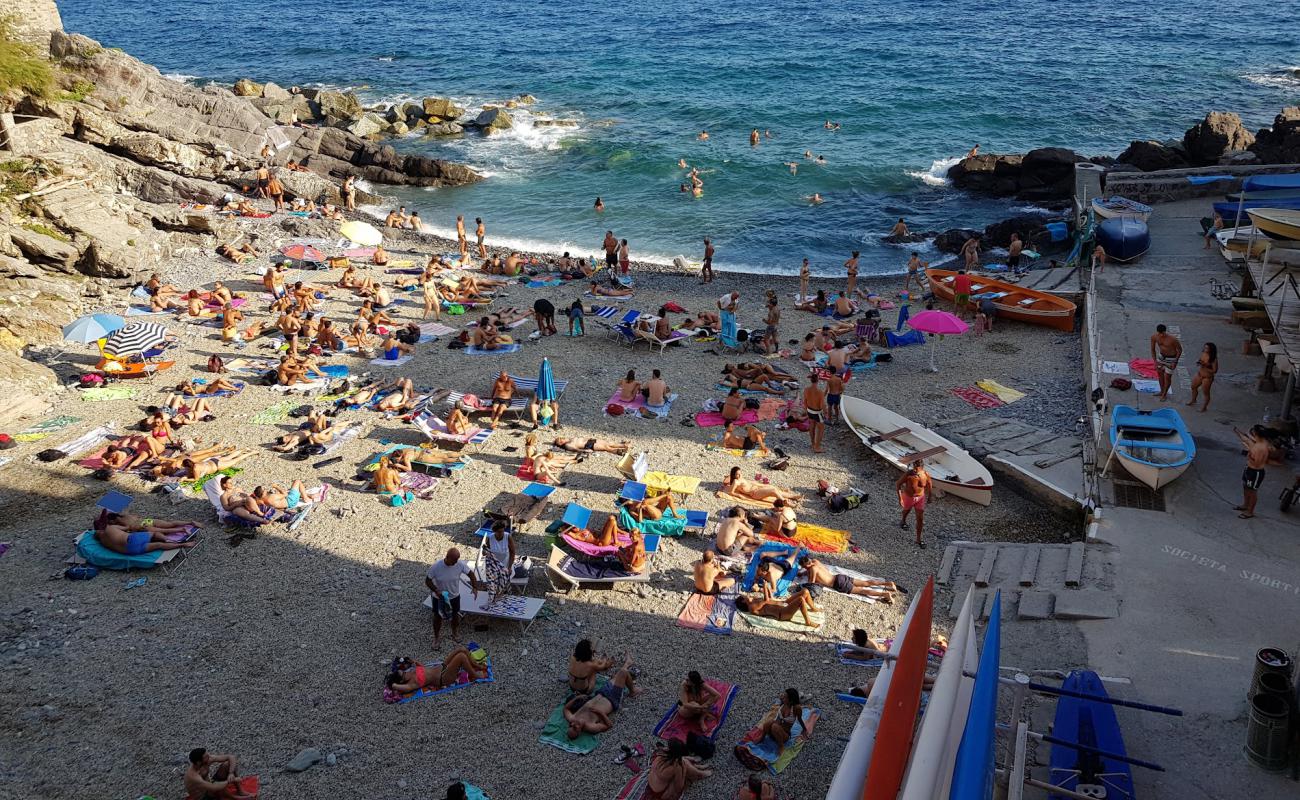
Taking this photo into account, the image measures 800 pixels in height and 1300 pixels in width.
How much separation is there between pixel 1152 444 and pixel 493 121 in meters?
36.2

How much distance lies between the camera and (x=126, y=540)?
12.2 metres

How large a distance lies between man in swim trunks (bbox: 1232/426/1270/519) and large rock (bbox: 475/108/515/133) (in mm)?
37075

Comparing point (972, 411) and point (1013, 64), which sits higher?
point (1013, 64)

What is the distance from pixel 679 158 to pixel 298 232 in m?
17.1

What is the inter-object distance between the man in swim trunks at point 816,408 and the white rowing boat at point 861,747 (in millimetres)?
7601

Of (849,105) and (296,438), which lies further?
(849,105)

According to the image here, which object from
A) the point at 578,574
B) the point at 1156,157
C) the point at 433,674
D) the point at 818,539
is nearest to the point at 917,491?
the point at 818,539

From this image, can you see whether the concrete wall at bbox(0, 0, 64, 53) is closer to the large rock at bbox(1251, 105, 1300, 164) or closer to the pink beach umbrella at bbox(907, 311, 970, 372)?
the pink beach umbrella at bbox(907, 311, 970, 372)

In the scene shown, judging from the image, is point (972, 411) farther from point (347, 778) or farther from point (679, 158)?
point (679, 158)

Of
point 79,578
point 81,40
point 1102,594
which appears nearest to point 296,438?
point 79,578

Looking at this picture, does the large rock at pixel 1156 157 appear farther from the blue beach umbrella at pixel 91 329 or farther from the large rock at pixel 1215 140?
the blue beach umbrella at pixel 91 329

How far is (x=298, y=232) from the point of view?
27.3 meters

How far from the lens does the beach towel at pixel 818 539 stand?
1302 centimetres

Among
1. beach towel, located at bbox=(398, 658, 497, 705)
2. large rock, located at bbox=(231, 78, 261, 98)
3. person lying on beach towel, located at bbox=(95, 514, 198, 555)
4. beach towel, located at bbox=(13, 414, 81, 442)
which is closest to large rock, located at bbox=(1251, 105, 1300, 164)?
beach towel, located at bbox=(398, 658, 497, 705)
